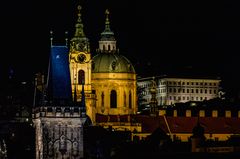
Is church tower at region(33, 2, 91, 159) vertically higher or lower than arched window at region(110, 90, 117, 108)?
lower

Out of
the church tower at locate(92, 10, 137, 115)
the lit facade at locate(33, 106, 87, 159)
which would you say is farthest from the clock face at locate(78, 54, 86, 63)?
the lit facade at locate(33, 106, 87, 159)

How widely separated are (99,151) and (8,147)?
14.1 metres

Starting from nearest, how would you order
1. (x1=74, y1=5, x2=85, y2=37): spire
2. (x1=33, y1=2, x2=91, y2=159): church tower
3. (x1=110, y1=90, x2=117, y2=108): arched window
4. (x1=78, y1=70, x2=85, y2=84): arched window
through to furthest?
(x1=33, y1=2, x2=91, y2=159): church tower, (x1=78, y1=70, x2=85, y2=84): arched window, (x1=74, y1=5, x2=85, y2=37): spire, (x1=110, y1=90, x2=117, y2=108): arched window

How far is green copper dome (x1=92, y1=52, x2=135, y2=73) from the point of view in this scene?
196 m

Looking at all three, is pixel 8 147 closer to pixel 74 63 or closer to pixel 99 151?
pixel 99 151

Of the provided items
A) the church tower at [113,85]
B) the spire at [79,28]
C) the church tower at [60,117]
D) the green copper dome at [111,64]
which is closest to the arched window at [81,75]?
the spire at [79,28]

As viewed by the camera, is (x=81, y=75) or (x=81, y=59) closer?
(x=81, y=59)

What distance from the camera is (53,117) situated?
420 feet

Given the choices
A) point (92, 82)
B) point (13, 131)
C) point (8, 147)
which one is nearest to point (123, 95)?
point (92, 82)

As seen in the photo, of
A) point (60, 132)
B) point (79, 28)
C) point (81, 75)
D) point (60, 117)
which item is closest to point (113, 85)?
point (81, 75)

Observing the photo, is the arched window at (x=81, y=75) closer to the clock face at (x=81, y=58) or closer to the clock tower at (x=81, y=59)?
the clock tower at (x=81, y=59)

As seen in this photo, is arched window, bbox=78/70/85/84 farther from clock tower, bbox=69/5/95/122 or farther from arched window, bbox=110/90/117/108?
arched window, bbox=110/90/117/108

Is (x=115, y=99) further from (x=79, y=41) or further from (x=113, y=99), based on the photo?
(x=79, y=41)

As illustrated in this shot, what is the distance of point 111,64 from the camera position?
7736 inches
